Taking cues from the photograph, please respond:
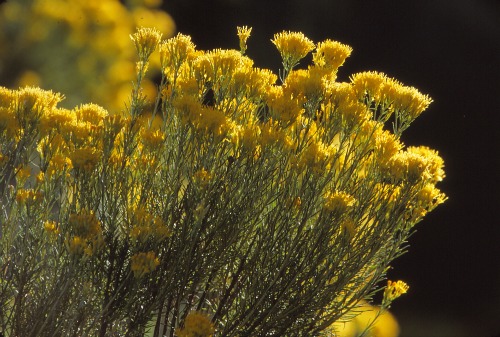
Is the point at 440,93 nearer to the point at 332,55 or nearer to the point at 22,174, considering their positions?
the point at 332,55

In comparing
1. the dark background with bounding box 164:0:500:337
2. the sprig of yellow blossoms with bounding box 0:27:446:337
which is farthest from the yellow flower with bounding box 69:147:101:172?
the dark background with bounding box 164:0:500:337

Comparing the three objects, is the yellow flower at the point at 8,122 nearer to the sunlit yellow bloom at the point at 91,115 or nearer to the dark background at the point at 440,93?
the sunlit yellow bloom at the point at 91,115

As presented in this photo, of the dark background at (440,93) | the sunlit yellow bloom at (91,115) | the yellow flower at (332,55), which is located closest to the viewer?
the sunlit yellow bloom at (91,115)

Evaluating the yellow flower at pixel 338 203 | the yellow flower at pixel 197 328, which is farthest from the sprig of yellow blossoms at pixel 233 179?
the yellow flower at pixel 197 328

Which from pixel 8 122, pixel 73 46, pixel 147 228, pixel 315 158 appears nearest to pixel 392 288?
pixel 315 158

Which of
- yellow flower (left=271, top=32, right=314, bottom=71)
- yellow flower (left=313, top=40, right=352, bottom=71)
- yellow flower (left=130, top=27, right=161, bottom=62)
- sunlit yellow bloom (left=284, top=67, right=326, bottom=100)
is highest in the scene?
yellow flower (left=313, top=40, right=352, bottom=71)

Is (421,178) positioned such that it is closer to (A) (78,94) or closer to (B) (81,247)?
(B) (81,247)

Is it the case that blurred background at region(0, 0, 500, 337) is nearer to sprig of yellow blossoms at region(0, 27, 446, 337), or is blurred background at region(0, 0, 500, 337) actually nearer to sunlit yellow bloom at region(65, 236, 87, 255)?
sprig of yellow blossoms at region(0, 27, 446, 337)
